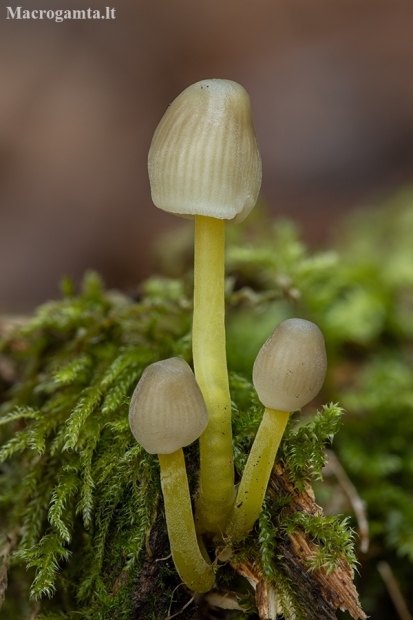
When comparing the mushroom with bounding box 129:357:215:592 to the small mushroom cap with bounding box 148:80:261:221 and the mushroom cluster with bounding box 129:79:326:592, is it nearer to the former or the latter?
the mushroom cluster with bounding box 129:79:326:592

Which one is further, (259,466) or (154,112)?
(154,112)

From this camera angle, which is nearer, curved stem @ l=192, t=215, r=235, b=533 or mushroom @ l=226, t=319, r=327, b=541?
mushroom @ l=226, t=319, r=327, b=541

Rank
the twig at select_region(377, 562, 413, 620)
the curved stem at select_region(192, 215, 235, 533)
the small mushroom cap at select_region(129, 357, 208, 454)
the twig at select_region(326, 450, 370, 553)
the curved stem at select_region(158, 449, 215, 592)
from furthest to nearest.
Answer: the twig at select_region(377, 562, 413, 620) < the twig at select_region(326, 450, 370, 553) < the curved stem at select_region(192, 215, 235, 533) < the curved stem at select_region(158, 449, 215, 592) < the small mushroom cap at select_region(129, 357, 208, 454)

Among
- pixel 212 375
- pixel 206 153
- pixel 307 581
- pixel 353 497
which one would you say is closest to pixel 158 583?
pixel 307 581

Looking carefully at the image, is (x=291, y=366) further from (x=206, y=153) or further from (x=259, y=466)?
(x=206, y=153)

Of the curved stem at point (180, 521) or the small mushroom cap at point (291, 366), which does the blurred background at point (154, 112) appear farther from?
the small mushroom cap at point (291, 366)

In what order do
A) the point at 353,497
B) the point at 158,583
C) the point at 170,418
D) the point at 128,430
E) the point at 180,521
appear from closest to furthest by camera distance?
the point at 170,418
the point at 180,521
the point at 158,583
the point at 128,430
the point at 353,497

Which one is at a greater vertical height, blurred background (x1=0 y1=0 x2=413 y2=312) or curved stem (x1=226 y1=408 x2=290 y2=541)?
blurred background (x1=0 y1=0 x2=413 y2=312)

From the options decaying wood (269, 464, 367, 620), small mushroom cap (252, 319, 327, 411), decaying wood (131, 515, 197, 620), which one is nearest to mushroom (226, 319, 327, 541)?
small mushroom cap (252, 319, 327, 411)

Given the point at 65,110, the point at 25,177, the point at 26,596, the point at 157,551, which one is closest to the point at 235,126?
the point at 157,551
